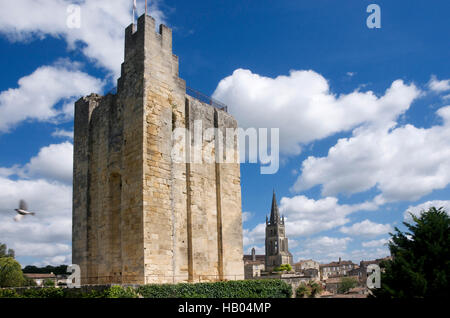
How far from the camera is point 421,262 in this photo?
11.8 metres

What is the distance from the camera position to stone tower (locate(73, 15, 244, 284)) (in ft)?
46.3

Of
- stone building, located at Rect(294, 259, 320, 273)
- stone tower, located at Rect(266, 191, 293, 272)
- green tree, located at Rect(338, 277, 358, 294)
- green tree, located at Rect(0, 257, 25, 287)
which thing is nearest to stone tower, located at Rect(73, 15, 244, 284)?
green tree, located at Rect(0, 257, 25, 287)

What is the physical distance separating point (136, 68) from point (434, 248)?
11438mm

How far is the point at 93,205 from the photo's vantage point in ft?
55.1

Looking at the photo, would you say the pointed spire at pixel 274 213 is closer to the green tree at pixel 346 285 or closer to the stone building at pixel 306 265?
the stone building at pixel 306 265

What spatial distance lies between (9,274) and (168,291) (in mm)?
34370

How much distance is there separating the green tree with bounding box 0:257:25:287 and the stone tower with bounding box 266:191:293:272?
68088mm

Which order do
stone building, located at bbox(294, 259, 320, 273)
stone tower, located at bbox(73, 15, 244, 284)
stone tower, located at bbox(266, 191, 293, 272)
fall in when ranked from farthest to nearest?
stone building, located at bbox(294, 259, 320, 273), stone tower, located at bbox(266, 191, 293, 272), stone tower, located at bbox(73, 15, 244, 284)

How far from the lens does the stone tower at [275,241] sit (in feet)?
333

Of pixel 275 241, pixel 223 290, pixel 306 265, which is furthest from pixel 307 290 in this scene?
pixel 306 265

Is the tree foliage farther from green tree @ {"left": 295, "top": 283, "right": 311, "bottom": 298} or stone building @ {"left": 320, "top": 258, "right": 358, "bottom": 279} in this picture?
stone building @ {"left": 320, "top": 258, "right": 358, "bottom": 279}

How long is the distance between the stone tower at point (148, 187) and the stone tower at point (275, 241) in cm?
8670

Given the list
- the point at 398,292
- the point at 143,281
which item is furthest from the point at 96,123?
the point at 398,292
